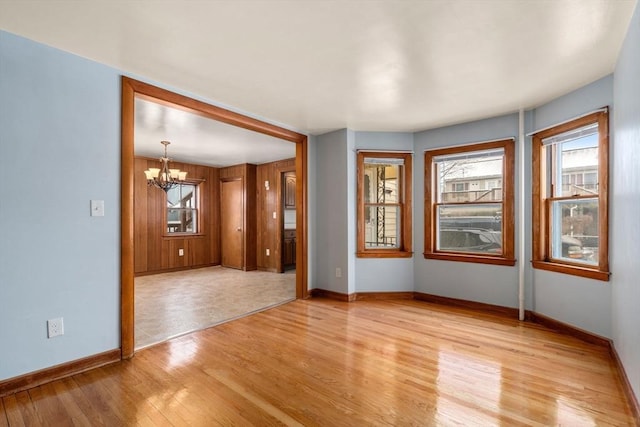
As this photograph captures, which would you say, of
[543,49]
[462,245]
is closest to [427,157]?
[462,245]

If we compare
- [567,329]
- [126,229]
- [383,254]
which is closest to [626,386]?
[567,329]

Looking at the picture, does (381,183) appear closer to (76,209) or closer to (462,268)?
(462,268)

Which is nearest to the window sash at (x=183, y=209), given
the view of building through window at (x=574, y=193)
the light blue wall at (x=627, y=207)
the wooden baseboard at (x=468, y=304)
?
the wooden baseboard at (x=468, y=304)

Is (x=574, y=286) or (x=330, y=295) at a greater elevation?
(x=574, y=286)

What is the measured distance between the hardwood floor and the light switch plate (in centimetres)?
122

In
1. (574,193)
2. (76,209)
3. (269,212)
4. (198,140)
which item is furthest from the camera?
(269,212)

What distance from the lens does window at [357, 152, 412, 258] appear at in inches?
180

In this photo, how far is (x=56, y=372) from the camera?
2.28 metres

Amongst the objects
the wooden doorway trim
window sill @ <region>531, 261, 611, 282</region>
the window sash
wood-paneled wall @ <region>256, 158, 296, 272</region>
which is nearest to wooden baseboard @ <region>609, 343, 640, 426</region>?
window sill @ <region>531, 261, 611, 282</region>

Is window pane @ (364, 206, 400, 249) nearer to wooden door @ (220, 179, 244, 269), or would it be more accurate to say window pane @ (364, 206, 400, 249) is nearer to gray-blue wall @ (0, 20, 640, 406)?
gray-blue wall @ (0, 20, 640, 406)

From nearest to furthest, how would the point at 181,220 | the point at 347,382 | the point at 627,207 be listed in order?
the point at 627,207
the point at 347,382
the point at 181,220

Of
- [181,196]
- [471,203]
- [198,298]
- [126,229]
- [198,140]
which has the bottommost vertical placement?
[198,298]

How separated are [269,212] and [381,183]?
318 cm

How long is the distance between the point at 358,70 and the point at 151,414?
2876 mm
